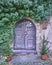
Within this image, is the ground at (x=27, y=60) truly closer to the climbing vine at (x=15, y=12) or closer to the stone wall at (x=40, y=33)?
the stone wall at (x=40, y=33)

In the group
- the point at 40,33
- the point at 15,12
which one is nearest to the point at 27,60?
the point at 40,33

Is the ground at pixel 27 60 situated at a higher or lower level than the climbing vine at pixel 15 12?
lower

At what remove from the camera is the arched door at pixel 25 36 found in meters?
7.07

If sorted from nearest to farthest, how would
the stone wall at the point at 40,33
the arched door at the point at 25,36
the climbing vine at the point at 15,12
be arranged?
1. the climbing vine at the point at 15,12
2. the stone wall at the point at 40,33
3. the arched door at the point at 25,36

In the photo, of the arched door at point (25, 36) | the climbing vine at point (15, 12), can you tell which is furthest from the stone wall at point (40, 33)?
the climbing vine at point (15, 12)

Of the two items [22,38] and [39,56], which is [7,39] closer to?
[22,38]

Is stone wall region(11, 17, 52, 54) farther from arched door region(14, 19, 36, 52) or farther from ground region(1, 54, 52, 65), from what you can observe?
ground region(1, 54, 52, 65)

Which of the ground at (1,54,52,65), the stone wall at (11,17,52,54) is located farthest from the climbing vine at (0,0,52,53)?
the ground at (1,54,52,65)

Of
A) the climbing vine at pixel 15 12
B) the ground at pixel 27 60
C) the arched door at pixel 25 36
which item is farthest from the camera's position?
the arched door at pixel 25 36

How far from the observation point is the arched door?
707 centimetres

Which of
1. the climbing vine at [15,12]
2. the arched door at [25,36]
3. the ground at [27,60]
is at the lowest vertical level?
the ground at [27,60]

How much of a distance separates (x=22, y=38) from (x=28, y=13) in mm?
1043

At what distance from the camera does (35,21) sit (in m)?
6.86

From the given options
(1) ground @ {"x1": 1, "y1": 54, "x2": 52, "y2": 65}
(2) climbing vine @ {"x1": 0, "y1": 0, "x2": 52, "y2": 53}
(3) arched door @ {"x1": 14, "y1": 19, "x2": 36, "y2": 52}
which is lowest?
(1) ground @ {"x1": 1, "y1": 54, "x2": 52, "y2": 65}
